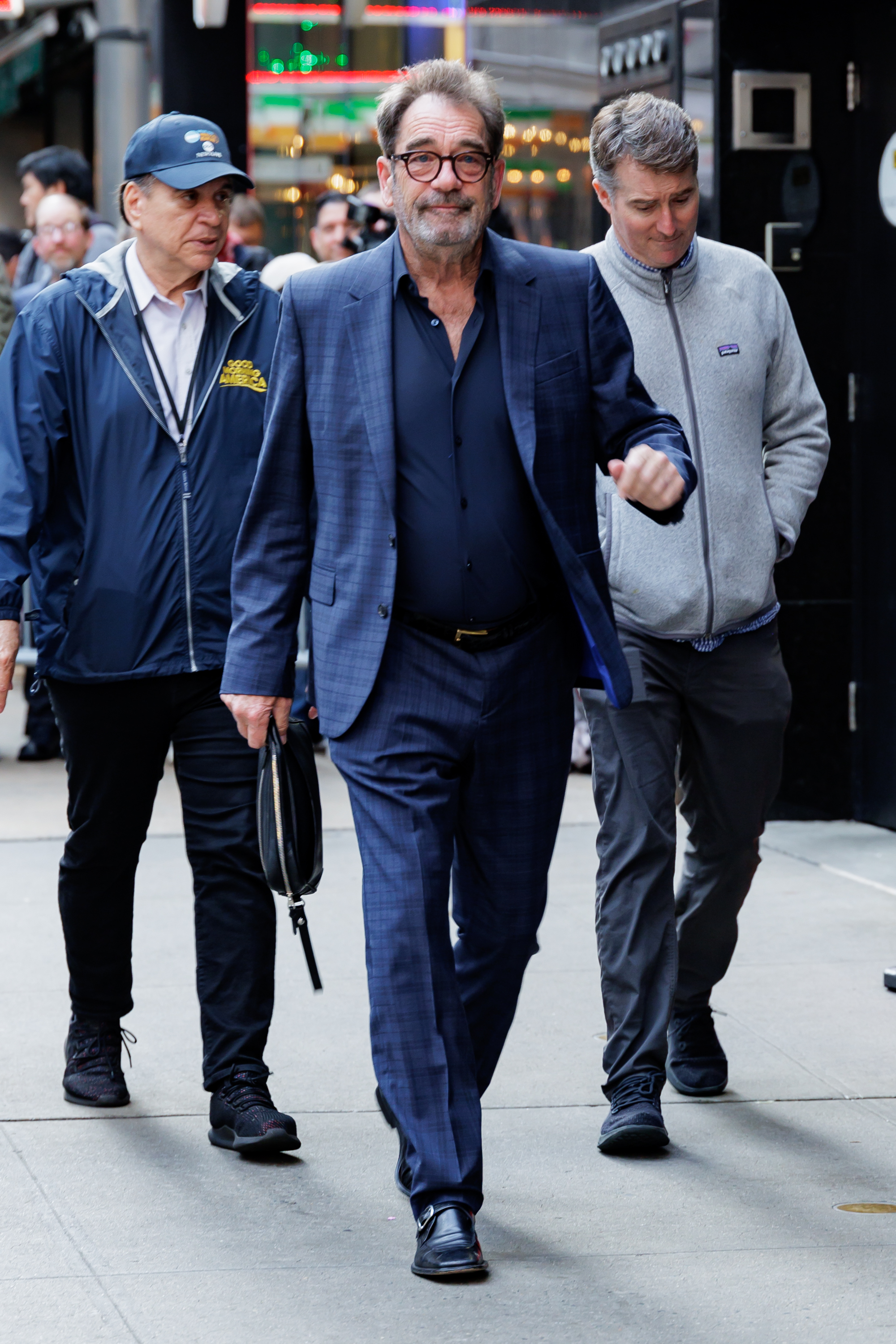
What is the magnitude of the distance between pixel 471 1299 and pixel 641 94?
8.20 feet

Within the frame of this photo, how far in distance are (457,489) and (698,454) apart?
0.85 m

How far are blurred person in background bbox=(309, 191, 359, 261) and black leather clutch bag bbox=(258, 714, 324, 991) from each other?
566 centimetres

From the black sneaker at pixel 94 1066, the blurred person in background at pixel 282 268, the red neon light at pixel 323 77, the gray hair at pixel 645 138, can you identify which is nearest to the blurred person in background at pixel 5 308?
the blurred person in background at pixel 282 268

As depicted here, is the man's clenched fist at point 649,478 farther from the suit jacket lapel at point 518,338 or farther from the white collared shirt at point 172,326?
the white collared shirt at point 172,326

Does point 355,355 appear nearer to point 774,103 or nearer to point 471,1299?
point 471,1299

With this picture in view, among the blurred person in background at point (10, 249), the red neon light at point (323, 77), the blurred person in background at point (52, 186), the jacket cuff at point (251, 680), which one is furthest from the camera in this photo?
the red neon light at point (323, 77)

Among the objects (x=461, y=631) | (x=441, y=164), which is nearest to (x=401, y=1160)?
(x=461, y=631)

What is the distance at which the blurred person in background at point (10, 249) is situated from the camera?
37.2 ft

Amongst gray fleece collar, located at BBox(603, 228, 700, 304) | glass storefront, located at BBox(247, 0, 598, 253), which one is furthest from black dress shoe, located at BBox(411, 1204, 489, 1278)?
glass storefront, located at BBox(247, 0, 598, 253)

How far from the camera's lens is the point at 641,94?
4500 mm

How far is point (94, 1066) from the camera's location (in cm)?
473

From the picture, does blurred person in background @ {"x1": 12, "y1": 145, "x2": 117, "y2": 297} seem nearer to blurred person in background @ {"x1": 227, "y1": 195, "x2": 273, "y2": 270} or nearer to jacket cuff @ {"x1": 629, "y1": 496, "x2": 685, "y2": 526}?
blurred person in background @ {"x1": 227, "y1": 195, "x2": 273, "y2": 270}

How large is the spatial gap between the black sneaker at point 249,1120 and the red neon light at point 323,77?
1446 centimetres

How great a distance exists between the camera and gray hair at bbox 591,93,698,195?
14.4ft
